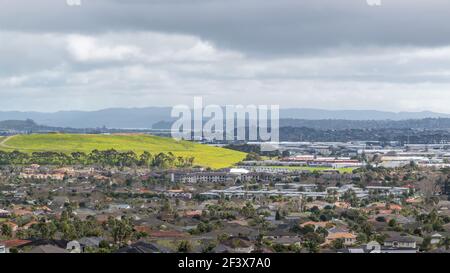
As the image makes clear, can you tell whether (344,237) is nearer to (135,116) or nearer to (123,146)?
(123,146)

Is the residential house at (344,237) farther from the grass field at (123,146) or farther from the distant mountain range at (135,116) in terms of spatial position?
the distant mountain range at (135,116)

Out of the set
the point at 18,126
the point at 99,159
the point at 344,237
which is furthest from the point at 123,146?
the point at 18,126

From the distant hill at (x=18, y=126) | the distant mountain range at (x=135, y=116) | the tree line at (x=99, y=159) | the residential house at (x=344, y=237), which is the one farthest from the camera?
the distant mountain range at (x=135, y=116)

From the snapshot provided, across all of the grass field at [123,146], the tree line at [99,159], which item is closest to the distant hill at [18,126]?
the grass field at [123,146]

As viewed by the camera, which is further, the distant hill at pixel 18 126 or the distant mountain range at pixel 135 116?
the distant mountain range at pixel 135 116

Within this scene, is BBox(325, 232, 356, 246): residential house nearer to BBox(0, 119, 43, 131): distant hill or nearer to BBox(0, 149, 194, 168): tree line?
BBox(0, 149, 194, 168): tree line

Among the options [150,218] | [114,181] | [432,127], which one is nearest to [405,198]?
[150,218]
